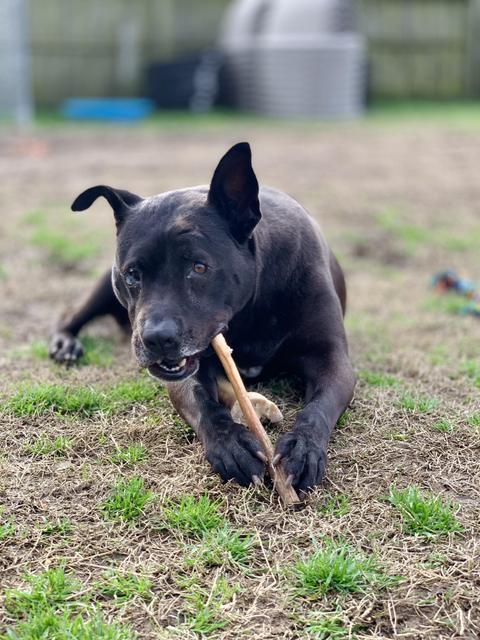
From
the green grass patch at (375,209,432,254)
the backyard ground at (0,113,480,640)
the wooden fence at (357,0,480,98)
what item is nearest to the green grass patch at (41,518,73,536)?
the backyard ground at (0,113,480,640)

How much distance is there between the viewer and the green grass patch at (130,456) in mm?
3068

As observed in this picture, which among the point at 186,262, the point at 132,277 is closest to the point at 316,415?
the point at 186,262

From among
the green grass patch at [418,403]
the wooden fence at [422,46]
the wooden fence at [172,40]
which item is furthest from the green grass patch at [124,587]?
the wooden fence at [422,46]

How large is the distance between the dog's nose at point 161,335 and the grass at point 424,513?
897 millimetres

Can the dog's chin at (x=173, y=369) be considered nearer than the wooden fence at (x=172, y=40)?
Yes

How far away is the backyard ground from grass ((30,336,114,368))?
0.02m

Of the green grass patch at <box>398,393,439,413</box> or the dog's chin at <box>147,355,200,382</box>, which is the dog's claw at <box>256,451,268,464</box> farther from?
the green grass patch at <box>398,393,439,413</box>

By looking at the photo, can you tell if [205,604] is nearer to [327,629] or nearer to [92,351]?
[327,629]

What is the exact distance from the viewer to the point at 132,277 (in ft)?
10.3

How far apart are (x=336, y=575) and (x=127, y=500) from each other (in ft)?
2.51

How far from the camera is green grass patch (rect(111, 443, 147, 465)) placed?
307 cm

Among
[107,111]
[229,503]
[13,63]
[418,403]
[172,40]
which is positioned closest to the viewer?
[229,503]

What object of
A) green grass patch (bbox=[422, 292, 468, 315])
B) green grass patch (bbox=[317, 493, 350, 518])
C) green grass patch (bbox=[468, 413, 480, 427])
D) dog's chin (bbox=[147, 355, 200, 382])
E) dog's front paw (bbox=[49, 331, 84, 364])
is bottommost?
green grass patch (bbox=[422, 292, 468, 315])

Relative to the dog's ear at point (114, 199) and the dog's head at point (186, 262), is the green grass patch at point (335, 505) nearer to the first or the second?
the dog's head at point (186, 262)
